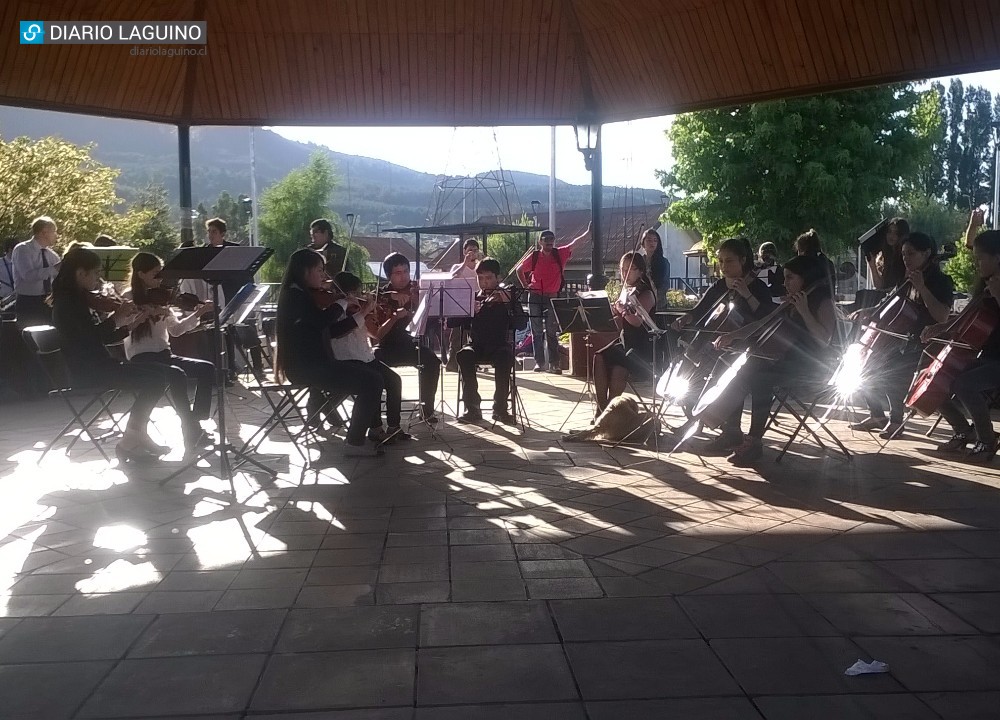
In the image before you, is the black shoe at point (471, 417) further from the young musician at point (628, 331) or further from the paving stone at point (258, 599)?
the paving stone at point (258, 599)

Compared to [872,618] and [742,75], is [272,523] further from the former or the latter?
[742,75]

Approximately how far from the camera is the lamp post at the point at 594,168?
10180 mm

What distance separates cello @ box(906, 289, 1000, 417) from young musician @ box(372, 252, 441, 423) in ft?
11.4

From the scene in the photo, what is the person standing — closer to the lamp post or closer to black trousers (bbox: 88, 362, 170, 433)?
the lamp post

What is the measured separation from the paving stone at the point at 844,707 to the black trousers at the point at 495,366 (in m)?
5.29

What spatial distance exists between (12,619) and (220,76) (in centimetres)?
720

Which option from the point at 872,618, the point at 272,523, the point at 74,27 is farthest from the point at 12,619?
the point at 74,27

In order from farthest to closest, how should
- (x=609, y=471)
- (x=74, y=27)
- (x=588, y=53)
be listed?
(x=588, y=53), (x=74, y=27), (x=609, y=471)

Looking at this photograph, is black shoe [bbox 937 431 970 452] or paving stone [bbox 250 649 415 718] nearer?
paving stone [bbox 250 649 415 718]

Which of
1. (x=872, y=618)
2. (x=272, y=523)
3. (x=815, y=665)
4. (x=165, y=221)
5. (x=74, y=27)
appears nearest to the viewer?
(x=815, y=665)

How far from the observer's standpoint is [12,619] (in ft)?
11.8

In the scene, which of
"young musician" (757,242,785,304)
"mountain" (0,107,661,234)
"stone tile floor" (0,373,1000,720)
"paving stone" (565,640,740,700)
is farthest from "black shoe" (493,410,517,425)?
"mountain" (0,107,661,234)

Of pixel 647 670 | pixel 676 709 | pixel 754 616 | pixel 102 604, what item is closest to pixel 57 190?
pixel 102 604

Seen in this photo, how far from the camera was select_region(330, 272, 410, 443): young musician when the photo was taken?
6852 mm
